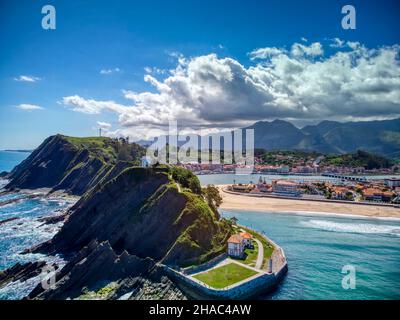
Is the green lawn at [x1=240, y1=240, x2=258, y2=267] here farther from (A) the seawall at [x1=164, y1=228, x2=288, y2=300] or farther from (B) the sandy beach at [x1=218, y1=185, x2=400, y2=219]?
(B) the sandy beach at [x1=218, y1=185, x2=400, y2=219]

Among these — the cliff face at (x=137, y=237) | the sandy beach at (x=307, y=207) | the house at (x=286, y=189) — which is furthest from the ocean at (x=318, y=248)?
the house at (x=286, y=189)

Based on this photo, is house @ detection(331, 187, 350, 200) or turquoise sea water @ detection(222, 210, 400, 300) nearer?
turquoise sea water @ detection(222, 210, 400, 300)

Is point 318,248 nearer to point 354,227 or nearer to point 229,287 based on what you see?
point 354,227

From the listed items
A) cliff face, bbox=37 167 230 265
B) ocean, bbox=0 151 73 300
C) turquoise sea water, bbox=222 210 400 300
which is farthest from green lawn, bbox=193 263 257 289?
ocean, bbox=0 151 73 300

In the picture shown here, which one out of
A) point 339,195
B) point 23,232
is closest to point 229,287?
point 23,232

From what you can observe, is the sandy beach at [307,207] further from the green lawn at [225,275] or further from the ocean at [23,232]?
the green lawn at [225,275]

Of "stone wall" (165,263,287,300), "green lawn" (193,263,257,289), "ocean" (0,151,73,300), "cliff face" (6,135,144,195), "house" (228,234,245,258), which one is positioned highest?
"cliff face" (6,135,144,195)
